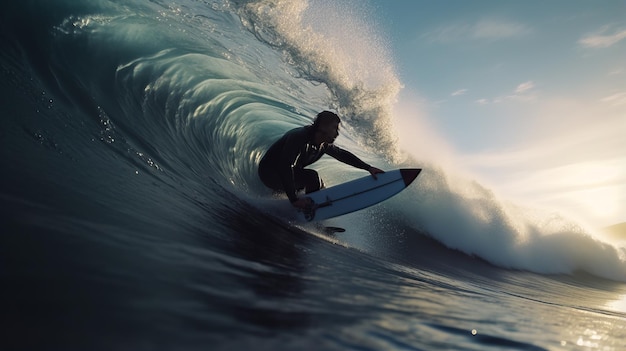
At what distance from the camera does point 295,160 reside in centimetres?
482

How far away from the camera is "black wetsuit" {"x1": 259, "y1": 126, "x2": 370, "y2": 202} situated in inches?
187

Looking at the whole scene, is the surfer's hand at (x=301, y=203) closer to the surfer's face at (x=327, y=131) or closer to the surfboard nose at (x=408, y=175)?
the surfer's face at (x=327, y=131)

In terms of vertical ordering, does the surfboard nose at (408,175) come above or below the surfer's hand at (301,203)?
above

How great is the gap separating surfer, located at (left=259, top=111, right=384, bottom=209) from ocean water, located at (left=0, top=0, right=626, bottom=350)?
0.44 metres

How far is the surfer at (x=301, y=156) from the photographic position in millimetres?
4754

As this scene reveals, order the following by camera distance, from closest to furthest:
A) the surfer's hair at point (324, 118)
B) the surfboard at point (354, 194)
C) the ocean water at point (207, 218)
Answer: the ocean water at point (207, 218) → the surfer's hair at point (324, 118) → the surfboard at point (354, 194)

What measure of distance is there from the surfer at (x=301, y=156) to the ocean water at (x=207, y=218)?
436 mm

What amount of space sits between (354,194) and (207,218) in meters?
2.77

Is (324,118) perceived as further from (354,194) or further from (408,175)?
(408,175)

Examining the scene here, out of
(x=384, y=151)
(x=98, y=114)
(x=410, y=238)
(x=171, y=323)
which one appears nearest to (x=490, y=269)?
(x=410, y=238)

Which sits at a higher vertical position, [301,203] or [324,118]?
[324,118]

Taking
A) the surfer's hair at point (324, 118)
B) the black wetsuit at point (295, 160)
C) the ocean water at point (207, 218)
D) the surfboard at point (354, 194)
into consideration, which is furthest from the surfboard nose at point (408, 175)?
the surfer's hair at point (324, 118)

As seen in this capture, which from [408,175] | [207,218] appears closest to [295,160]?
[207,218]

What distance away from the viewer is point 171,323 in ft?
4.41
